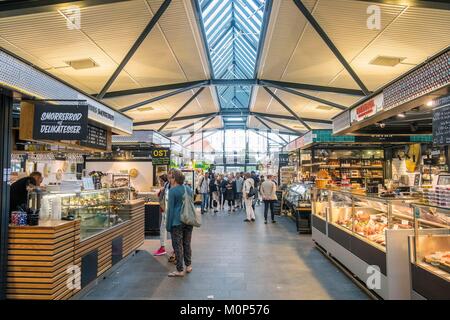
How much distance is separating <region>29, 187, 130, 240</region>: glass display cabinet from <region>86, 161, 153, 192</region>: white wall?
507 centimetres

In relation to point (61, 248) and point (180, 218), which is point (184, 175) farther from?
point (61, 248)

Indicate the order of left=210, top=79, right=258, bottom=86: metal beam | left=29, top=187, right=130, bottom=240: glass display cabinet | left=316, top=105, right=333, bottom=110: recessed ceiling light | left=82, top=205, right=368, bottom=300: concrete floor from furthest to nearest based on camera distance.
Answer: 1. left=316, top=105, right=333, bottom=110: recessed ceiling light
2. left=210, top=79, right=258, bottom=86: metal beam
3. left=82, top=205, right=368, bottom=300: concrete floor
4. left=29, top=187, right=130, bottom=240: glass display cabinet

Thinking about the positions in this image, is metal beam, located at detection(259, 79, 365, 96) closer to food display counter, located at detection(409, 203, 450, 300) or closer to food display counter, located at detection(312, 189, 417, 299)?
food display counter, located at detection(312, 189, 417, 299)

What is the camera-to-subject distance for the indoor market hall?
348 cm

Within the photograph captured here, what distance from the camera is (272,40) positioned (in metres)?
7.55

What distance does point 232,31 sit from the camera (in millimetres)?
10227

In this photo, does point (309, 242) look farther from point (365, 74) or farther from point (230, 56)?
point (230, 56)

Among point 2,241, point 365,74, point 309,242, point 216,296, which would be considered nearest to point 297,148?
point 365,74

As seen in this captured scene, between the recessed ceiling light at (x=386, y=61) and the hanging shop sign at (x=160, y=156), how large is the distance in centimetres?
682

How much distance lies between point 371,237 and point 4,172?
184 inches

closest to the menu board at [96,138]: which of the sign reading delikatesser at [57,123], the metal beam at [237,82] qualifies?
the sign reading delikatesser at [57,123]

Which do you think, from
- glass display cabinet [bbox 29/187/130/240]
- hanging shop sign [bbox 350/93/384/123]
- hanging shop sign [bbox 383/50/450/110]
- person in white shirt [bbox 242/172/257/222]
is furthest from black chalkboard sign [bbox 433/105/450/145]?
person in white shirt [bbox 242/172/257/222]
